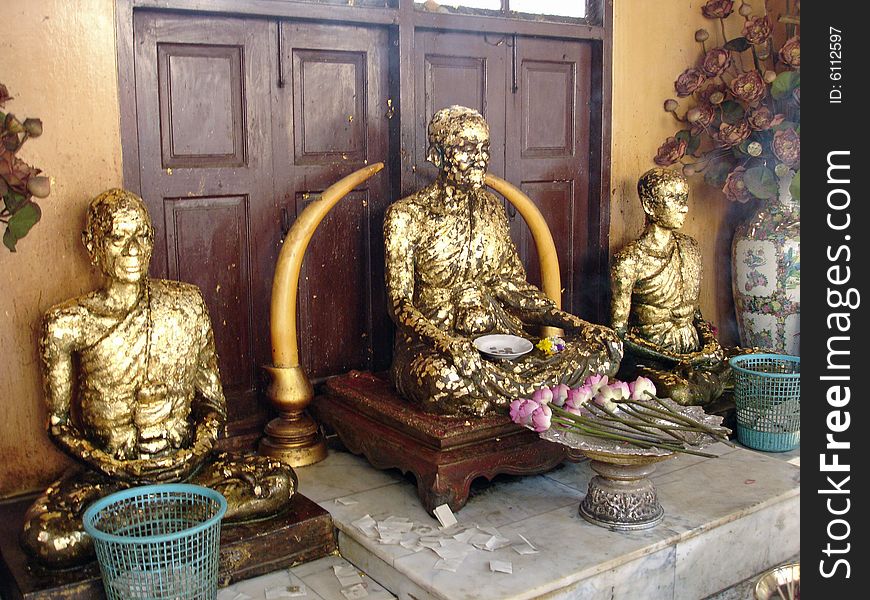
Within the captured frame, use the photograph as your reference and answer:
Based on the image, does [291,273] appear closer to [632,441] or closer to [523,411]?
[523,411]

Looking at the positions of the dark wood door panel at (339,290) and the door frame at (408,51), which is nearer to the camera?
the door frame at (408,51)

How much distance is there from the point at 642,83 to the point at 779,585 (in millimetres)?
3101

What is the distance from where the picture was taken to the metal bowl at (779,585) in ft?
8.20

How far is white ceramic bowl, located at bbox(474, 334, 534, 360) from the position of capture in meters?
3.78

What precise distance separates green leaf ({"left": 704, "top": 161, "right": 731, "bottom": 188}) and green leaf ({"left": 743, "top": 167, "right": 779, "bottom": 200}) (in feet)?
0.59

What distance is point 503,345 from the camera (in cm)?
388

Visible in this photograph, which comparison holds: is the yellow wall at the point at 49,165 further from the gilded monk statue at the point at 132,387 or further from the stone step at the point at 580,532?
the stone step at the point at 580,532

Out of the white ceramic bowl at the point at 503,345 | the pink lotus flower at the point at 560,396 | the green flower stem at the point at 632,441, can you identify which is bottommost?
the green flower stem at the point at 632,441

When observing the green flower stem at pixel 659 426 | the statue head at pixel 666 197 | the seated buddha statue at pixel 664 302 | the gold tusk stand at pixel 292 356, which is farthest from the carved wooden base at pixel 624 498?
the statue head at pixel 666 197

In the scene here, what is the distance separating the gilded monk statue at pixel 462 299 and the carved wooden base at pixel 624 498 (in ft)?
1.48

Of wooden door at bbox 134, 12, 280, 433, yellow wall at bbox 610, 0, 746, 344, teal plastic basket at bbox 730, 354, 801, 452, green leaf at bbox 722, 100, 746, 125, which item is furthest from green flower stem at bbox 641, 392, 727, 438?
green leaf at bbox 722, 100, 746, 125
